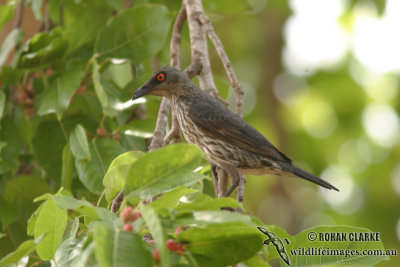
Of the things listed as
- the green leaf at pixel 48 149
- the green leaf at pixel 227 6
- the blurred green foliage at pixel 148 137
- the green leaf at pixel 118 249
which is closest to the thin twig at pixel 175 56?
the blurred green foliage at pixel 148 137

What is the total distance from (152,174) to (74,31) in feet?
8.63

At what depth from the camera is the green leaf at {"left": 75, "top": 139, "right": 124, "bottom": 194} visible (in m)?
3.50

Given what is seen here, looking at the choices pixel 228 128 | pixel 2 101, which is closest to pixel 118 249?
pixel 228 128

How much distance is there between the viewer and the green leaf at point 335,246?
87.7 inches

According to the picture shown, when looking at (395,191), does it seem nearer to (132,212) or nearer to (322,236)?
(322,236)

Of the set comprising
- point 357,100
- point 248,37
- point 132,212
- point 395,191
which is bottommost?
point 395,191

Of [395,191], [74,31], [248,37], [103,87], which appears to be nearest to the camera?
[103,87]

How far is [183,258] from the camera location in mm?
1933

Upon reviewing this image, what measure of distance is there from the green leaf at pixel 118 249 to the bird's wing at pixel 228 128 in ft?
6.98

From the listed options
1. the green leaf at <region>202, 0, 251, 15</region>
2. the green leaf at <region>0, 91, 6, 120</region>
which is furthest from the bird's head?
the green leaf at <region>202, 0, 251, 15</region>

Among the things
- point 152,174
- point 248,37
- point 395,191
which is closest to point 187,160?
point 152,174

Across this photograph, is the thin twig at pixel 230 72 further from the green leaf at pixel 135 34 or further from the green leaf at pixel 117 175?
the green leaf at pixel 117 175

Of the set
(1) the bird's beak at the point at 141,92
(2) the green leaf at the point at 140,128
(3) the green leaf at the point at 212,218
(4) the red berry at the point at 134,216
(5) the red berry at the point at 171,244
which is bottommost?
(2) the green leaf at the point at 140,128

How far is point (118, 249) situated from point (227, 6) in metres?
3.57
